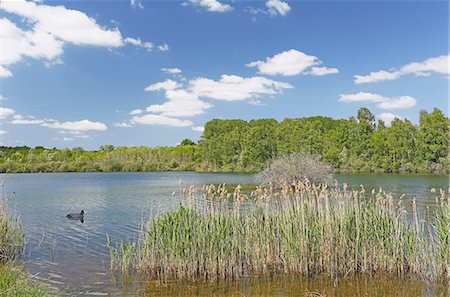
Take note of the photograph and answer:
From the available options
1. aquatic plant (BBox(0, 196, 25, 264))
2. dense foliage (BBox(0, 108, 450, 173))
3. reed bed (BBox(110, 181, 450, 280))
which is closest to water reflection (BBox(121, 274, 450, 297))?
reed bed (BBox(110, 181, 450, 280))

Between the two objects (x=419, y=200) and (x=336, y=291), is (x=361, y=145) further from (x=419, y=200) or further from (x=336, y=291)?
(x=336, y=291)

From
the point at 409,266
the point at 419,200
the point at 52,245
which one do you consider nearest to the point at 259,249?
the point at 409,266

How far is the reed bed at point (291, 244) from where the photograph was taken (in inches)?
343

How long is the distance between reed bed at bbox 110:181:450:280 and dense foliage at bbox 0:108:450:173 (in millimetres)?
41250

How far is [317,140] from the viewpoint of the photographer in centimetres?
6819

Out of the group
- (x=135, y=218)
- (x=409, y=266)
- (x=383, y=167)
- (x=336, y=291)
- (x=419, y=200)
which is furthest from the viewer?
(x=383, y=167)

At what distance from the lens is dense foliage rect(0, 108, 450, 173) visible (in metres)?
58.8

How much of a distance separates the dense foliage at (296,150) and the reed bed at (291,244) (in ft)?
135

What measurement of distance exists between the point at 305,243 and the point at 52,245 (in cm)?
852

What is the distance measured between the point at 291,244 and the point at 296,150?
54.0 metres

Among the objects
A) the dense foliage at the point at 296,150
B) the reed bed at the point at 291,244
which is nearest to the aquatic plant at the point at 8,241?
the reed bed at the point at 291,244

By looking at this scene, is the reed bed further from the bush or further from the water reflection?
the bush

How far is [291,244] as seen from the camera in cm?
900

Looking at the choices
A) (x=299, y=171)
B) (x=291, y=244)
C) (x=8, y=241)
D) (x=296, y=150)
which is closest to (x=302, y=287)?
(x=291, y=244)
